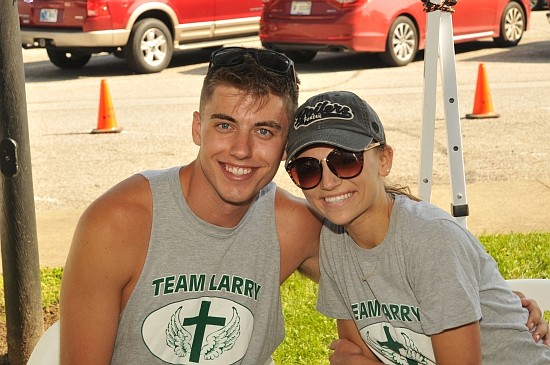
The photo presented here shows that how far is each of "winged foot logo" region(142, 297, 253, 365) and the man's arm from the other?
0.13m

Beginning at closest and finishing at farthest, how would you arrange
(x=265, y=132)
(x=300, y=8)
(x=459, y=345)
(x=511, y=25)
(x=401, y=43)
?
(x=459, y=345)
(x=265, y=132)
(x=300, y=8)
(x=401, y=43)
(x=511, y=25)

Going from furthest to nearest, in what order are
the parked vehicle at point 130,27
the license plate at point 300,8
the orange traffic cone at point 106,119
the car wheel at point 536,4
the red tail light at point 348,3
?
the car wheel at point 536,4 < the license plate at point 300,8 < the parked vehicle at point 130,27 < the red tail light at point 348,3 < the orange traffic cone at point 106,119

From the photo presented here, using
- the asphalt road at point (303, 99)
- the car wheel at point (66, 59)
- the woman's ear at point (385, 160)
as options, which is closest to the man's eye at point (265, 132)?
the woman's ear at point (385, 160)

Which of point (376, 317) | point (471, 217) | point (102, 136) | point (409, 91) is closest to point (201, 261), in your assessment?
point (376, 317)

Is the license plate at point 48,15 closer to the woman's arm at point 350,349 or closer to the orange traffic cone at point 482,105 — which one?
the orange traffic cone at point 482,105

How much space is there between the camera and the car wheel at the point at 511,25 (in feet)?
50.0

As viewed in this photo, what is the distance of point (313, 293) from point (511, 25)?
429 inches

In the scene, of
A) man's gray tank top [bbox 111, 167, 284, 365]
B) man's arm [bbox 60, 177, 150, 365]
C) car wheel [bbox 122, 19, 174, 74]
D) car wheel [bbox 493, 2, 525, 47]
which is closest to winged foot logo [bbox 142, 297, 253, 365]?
man's gray tank top [bbox 111, 167, 284, 365]

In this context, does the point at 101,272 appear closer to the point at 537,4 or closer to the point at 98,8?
the point at 98,8

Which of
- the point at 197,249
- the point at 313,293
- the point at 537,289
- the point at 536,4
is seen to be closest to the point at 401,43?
the point at 313,293

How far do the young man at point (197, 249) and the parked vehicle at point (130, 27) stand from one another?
34.9 feet

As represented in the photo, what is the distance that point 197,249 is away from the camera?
3.05 m

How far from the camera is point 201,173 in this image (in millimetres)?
3121

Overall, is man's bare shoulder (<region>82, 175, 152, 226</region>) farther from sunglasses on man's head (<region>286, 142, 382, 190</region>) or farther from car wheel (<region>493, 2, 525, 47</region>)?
car wheel (<region>493, 2, 525, 47</region>)
